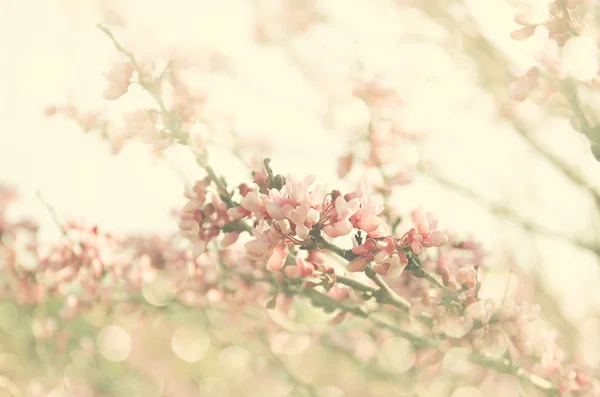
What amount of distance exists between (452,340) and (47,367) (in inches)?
87.6

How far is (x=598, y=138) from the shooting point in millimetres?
1134

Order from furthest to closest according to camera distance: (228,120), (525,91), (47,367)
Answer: (47,367)
(228,120)
(525,91)

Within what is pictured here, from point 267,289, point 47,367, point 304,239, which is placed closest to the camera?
point 304,239

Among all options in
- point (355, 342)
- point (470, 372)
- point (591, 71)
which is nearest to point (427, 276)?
point (591, 71)

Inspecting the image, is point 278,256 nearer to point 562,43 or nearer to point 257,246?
point 257,246

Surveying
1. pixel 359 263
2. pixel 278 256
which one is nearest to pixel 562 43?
pixel 359 263

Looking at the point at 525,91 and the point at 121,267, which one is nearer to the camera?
the point at 525,91

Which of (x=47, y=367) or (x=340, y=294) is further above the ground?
(x=340, y=294)

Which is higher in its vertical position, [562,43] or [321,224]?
[562,43]

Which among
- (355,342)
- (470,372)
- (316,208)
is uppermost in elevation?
(316,208)

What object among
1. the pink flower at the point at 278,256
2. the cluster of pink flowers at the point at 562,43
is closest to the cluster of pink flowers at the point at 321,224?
the pink flower at the point at 278,256

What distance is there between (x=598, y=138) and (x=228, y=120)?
1676mm

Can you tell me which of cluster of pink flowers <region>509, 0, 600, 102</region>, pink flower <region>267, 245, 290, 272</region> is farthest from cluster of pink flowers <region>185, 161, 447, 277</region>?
cluster of pink flowers <region>509, 0, 600, 102</region>

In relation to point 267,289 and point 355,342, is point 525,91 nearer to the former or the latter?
point 267,289
